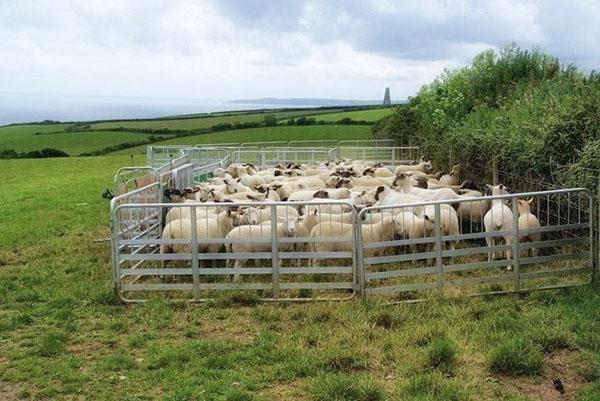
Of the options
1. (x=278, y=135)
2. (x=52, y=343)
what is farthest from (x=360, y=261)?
(x=278, y=135)

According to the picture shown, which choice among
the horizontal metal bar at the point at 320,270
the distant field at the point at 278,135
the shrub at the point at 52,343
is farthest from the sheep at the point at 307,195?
the distant field at the point at 278,135

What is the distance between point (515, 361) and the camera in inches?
243

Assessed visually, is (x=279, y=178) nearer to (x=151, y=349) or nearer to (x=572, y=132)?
(x=572, y=132)

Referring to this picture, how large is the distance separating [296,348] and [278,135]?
4673 centimetres

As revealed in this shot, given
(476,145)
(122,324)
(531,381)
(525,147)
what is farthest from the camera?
(476,145)

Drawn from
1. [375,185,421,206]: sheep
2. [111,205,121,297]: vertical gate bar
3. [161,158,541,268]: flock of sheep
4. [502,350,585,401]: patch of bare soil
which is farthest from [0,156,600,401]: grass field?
[375,185,421,206]: sheep

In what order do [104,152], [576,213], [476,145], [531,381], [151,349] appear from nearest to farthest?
[531,381]
[151,349]
[576,213]
[476,145]
[104,152]

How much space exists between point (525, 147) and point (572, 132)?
1.18 metres

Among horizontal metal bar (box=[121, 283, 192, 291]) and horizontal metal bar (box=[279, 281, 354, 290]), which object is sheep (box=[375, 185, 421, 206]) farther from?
horizontal metal bar (box=[121, 283, 192, 291])

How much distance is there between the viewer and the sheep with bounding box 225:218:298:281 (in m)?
9.42

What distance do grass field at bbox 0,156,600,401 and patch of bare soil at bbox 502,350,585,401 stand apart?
0.01 meters

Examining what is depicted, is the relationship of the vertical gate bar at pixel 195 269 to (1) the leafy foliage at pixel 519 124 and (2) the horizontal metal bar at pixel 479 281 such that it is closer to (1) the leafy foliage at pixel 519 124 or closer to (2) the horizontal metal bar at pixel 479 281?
(2) the horizontal metal bar at pixel 479 281

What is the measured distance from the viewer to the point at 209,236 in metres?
10.2

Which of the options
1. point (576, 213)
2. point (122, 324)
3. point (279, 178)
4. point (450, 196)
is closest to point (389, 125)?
point (279, 178)
